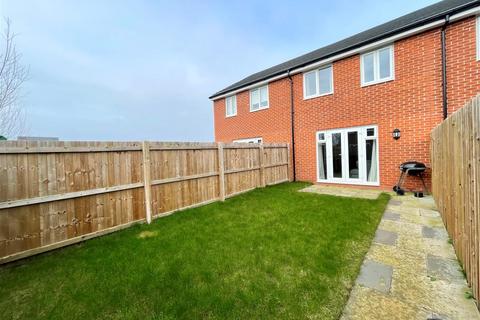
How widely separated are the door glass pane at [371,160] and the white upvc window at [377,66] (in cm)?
221

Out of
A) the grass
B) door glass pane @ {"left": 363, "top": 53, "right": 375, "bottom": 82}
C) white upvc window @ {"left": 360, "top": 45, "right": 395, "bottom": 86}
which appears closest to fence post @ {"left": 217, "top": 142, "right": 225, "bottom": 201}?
the grass

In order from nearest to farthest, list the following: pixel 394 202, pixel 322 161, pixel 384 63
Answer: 1. pixel 394 202
2. pixel 384 63
3. pixel 322 161

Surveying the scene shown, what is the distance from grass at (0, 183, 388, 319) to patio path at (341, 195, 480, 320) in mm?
170

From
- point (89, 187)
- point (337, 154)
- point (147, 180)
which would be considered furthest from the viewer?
point (337, 154)

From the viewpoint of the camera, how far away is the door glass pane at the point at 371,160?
7.82 meters

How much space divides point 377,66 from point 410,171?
12.8 ft

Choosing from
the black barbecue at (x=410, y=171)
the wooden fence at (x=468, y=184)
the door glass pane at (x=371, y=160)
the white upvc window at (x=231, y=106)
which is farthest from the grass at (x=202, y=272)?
the white upvc window at (x=231, y=106)

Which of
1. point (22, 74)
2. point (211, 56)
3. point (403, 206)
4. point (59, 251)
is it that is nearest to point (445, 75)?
point (403, 206)

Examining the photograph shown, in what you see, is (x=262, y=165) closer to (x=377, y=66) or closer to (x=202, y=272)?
(x=377, y=66)

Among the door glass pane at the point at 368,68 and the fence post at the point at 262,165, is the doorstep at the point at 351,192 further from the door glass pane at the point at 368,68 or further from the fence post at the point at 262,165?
the door glass pane at the point at 368,68

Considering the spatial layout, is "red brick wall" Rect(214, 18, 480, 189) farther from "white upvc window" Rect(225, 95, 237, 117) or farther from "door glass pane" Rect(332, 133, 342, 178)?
"white upvc window" Rect(225, 95, 237, 117)

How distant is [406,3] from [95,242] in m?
16.0

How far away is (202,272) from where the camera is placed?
2.87m

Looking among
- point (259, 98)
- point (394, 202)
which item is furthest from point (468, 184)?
point (259, 98)
